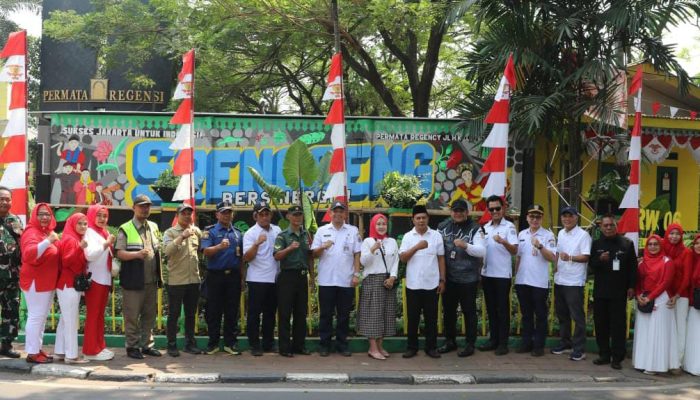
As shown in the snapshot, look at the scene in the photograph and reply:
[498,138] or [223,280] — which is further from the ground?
[498,138]

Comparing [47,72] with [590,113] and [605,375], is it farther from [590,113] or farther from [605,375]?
[605,375]

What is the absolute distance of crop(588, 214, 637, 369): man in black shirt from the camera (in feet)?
29.8

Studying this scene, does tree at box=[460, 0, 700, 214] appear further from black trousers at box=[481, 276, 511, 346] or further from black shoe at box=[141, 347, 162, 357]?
black shoe at box=[141, 347, 162, 357]

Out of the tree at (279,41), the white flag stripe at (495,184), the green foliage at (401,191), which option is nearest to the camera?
the white flag stripe at (495,184)

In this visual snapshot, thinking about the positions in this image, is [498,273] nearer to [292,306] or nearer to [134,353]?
[292,306]

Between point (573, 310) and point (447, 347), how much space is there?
162 centimetres

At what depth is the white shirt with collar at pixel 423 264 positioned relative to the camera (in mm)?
9273

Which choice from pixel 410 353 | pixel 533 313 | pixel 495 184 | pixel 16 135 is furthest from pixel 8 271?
pixel 533 313

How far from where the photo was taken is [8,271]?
28.5ft

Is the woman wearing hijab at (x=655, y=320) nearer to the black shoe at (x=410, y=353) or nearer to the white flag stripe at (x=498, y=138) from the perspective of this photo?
the white flag stripe at (x=498, y=138)

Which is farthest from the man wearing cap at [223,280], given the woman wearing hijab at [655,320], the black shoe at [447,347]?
the woman wearing hijab at [655,320]

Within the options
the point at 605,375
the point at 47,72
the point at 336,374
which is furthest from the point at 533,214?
the point at 47,72

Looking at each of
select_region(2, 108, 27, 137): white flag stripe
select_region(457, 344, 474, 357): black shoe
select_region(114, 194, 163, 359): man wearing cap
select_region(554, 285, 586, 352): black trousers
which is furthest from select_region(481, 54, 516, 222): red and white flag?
select_region(2, 108, 27, 137): white flag stripe

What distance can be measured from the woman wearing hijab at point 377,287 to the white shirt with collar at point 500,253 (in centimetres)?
124
